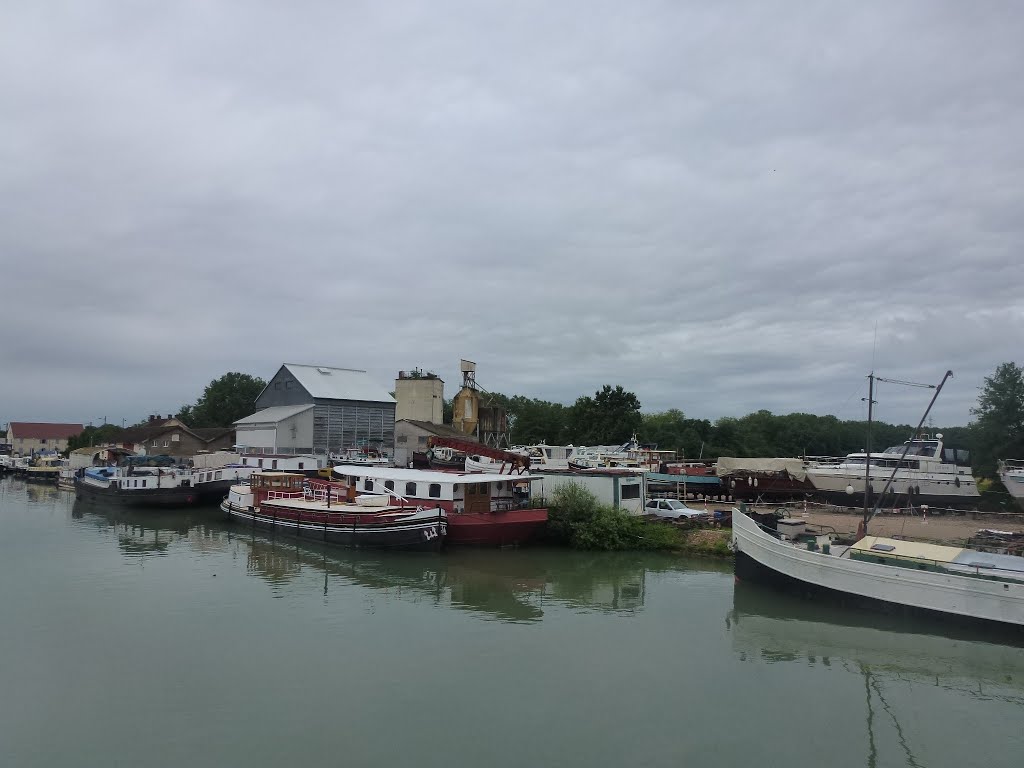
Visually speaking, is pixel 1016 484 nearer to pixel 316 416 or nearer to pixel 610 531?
pixel 610 531

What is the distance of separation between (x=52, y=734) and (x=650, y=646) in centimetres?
1283

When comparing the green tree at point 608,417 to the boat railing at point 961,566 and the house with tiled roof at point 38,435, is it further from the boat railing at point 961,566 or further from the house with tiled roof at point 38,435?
the house with tiled roof at point 38,435

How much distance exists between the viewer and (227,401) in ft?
274

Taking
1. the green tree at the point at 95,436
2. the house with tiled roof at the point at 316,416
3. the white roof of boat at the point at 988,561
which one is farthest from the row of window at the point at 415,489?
the green tree at the point at 95,436

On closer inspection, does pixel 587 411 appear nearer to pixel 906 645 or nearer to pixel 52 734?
pixel 906 645

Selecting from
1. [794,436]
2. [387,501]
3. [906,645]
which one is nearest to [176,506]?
[387,501]

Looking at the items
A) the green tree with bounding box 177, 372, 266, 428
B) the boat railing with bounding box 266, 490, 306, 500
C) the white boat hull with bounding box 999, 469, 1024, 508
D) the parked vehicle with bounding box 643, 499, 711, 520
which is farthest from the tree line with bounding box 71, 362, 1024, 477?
the boat railing with bounding box 266, 490, 306, 500

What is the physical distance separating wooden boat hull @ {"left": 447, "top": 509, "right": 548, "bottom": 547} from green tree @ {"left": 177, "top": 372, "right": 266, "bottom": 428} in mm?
61175

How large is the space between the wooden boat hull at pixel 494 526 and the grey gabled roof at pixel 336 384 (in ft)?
107

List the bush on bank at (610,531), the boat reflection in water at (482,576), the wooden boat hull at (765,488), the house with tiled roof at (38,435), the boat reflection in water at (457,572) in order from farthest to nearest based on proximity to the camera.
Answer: the house with tiled roof at (38,435), the wooden boat hull at (765,488), the bush on bank at (610,531), the boat reflection in water at (457,572), the boat reflection in water at (482,576)

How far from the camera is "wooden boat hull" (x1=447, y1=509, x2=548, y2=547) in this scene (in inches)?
1124

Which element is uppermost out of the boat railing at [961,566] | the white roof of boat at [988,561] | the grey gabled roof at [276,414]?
the grey gabled roof at [276,414]

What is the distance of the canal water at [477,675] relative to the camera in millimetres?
11781

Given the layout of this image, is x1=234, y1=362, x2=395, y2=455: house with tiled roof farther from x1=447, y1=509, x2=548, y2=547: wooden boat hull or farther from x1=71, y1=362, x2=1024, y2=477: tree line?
x1=447, y1=509, x2=548, y2=547: wooden boat hull
